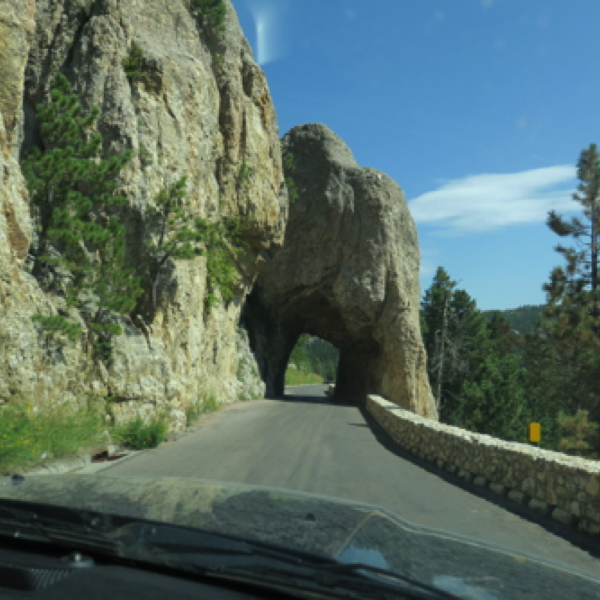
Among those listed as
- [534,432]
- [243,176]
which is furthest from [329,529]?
[243,176]

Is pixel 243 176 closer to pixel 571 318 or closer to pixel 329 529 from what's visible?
pixel 571 318

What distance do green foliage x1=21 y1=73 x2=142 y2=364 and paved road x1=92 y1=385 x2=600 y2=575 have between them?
4.17 m

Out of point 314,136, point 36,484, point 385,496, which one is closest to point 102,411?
point 385,496

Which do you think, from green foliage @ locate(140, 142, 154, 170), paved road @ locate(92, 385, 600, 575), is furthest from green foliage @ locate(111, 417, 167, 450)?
green foliage @ locate(140, 142, 154, 170)

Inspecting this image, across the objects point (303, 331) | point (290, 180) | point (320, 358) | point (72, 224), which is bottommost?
point (320, 358)

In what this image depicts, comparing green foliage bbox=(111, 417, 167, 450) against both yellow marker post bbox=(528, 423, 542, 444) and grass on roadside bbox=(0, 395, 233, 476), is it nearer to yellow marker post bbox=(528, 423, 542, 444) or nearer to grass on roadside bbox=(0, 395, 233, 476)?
grass on roadside bbox=(0, 395, 233, 476)

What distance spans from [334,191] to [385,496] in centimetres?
3370

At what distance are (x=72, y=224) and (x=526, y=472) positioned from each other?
37.6 ft

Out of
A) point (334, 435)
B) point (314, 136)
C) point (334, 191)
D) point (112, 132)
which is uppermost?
point (314, 136)

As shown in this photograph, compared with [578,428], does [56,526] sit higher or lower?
higher

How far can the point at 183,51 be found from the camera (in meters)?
23.9

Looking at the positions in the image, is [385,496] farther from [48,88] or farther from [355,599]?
[48,88]

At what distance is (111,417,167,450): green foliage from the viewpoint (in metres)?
12.8

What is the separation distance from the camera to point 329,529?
2.62 metres
